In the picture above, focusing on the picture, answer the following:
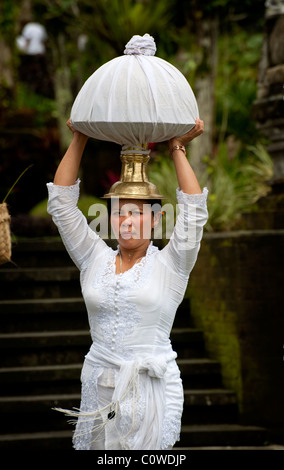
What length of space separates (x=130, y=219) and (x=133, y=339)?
563 mm

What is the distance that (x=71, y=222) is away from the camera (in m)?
4.08

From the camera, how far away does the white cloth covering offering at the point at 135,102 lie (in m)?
3.76

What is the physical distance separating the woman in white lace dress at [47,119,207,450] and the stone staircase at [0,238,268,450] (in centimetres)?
243

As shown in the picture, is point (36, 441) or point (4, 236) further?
point (36, 441)

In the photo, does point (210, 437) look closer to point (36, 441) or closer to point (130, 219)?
point (36, 441)

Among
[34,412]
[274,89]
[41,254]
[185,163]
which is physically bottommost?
[34,412]

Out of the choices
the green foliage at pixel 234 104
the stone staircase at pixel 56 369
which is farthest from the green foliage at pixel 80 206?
the stone staircase at pixel 56 369

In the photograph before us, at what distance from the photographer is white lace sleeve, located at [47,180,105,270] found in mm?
4047

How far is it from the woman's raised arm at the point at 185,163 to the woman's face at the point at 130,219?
22 centimetres

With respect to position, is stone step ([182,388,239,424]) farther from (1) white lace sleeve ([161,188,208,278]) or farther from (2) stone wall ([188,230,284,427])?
(1) white lace sleeve ([161,188,208,278])

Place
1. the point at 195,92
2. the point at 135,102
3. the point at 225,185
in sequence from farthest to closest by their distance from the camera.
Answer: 1. the point at 195,92
2. the point at 225,185
3. the point at 135,102

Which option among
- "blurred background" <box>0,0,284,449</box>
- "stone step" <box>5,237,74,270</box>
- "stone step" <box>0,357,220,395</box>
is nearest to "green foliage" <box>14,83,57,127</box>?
"blurred background" <box>0,0,284,449</box>

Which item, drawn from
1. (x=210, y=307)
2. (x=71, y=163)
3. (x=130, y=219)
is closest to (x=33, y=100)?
(x=210, y=307)

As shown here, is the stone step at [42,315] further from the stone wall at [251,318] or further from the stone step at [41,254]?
the stone wall at [251,318]
